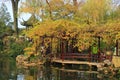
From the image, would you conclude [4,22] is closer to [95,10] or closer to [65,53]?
[95,10]

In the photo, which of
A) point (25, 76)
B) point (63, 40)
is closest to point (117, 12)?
point (63, 40)

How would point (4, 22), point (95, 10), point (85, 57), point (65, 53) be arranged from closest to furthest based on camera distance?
1. point (85, 57)
2. point (65, 53)
3. point (95, 10)
4. point (4, 22)

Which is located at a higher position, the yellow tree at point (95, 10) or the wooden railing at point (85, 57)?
the yellow tree at point (95, 10)

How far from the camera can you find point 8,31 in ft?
171

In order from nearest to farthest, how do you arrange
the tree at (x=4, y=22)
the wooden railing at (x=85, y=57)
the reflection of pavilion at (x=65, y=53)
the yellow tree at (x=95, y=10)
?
the wooden railing at (x=85, y=57), the reflection of pavilion at (x=65, y=53), the yellow tree at (x=95, y=10), the tree at (x=4, y=22)

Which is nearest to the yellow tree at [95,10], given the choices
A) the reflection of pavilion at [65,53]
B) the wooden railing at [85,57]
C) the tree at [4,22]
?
the reflection of pavilion at [65,53]

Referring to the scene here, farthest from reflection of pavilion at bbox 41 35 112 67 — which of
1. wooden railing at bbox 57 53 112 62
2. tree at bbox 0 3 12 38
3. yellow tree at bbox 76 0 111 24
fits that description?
tree at bbox 0 3 12 38

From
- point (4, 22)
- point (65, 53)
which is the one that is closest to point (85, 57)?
point (65, 53)

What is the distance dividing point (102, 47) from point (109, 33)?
22.0ft

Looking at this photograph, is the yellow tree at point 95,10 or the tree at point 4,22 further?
the tree at point 4,22

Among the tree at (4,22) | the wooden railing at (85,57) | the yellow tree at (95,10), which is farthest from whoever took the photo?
the tree at (4,22)

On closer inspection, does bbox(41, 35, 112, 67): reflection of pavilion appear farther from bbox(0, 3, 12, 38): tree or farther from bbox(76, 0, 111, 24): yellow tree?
bbox(0, 3, 12, 38): tree

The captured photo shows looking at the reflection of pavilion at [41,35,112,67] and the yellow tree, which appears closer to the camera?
the reflection of pavilion at [41,35,112,67]

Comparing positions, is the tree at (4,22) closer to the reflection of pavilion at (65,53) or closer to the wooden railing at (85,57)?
the reflection of pavilion at (65,53)
